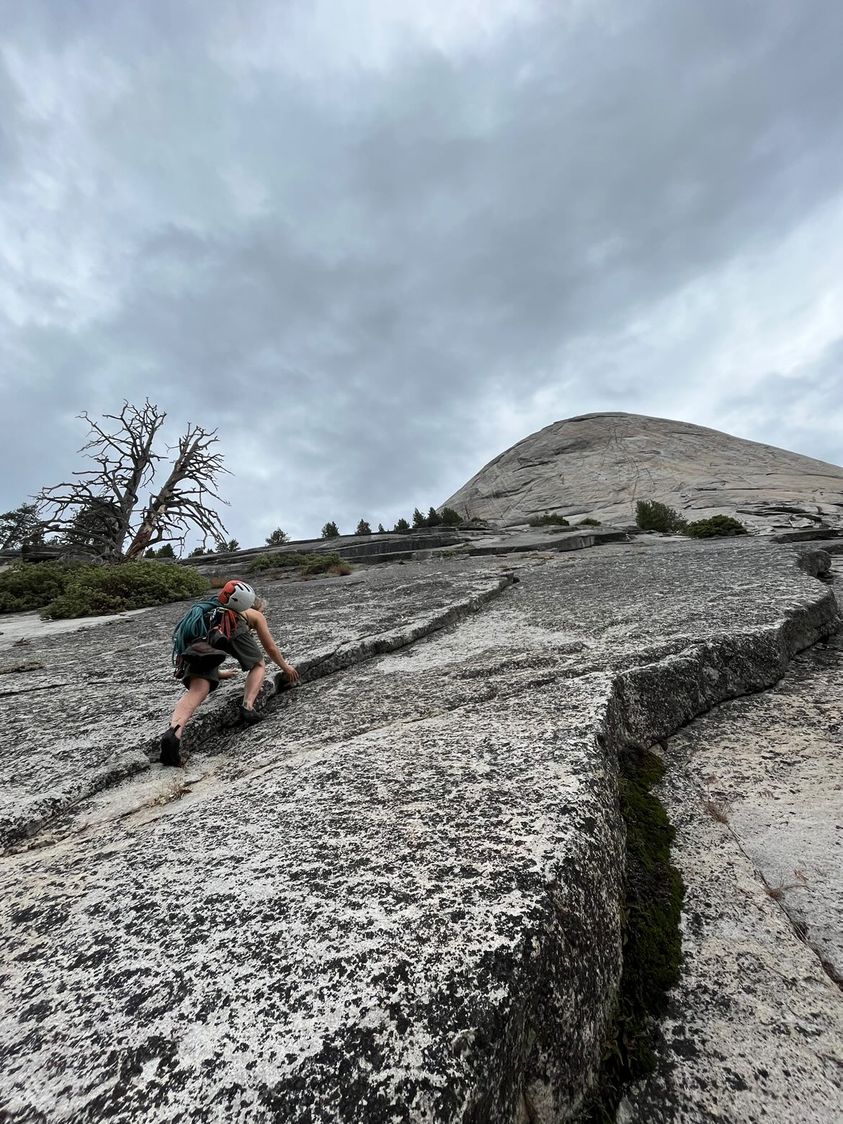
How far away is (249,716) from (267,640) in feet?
2.61

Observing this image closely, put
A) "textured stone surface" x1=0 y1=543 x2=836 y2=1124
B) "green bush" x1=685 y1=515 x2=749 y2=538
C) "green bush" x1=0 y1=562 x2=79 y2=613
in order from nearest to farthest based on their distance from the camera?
1. "textured stone surface" x1=0 y1=543 x2=836 y2=1124
2. "green bush" x1=0 y1=562 x2=79 y2=613
3. "green bush" x1=685 y1=515 x2=749 y2=538

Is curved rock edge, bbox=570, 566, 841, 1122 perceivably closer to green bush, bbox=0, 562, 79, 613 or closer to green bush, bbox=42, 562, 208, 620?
green bush, bbox=42, 562, 208, 620

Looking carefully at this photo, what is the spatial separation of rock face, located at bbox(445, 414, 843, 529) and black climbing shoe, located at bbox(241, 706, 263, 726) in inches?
994

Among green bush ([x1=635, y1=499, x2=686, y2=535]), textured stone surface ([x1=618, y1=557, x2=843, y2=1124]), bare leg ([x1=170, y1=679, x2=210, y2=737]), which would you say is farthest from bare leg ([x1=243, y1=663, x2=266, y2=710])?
green bush ([x1=635, y1=499, x2=686, y2=535])

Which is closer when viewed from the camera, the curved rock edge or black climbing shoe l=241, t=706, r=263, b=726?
the curved rock edge

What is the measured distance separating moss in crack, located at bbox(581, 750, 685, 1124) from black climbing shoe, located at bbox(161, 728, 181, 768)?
317 centimetres

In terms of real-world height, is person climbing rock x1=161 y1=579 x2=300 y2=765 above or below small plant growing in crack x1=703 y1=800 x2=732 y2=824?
above

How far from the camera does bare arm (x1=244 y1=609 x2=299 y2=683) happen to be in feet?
16.8

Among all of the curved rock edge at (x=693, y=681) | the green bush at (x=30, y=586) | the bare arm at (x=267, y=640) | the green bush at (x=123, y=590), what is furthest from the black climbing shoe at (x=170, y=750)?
the green bush at (x=30, y=586)

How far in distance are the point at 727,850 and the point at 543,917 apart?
5.15 feet

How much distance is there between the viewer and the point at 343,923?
2043 mm

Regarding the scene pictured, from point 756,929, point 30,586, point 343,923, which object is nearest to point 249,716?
point 343,923

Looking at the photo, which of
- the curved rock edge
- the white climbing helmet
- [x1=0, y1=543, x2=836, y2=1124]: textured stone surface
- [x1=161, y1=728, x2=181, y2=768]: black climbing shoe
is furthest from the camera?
the white climbing helmet


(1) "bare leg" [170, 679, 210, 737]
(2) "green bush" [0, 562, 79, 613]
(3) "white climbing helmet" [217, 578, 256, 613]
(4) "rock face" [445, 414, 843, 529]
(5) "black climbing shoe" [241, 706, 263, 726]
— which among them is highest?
(4) "rock face" [445, 414, 843, 529]
